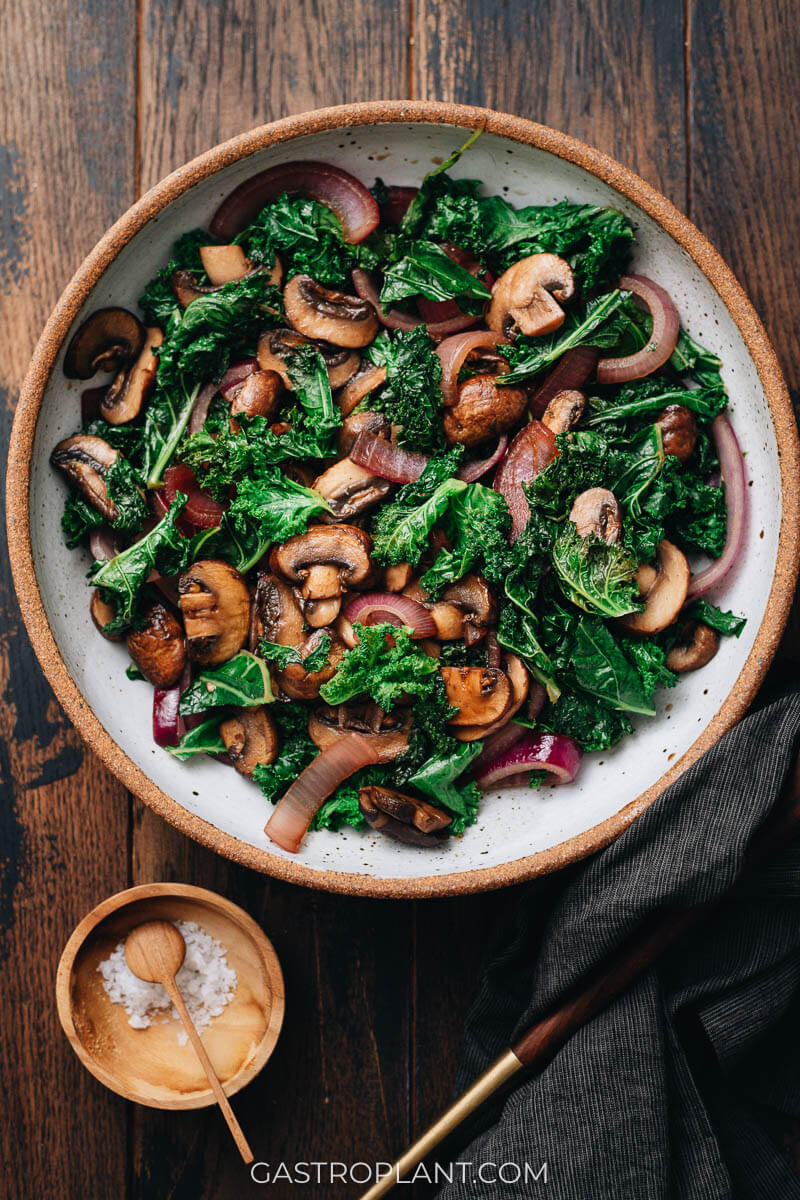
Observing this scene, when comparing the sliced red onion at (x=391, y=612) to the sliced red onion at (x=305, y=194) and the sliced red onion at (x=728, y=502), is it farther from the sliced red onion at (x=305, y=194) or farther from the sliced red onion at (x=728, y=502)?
the sliced red onion at (x=305, y=194)

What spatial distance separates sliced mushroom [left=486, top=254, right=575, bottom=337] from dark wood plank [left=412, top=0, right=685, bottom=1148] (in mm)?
756

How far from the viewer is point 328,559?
2.84 metres

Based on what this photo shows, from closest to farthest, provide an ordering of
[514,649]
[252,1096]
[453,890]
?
[453,890] → [514,649] → [252,1096]

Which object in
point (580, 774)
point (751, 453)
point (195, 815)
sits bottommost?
point (195, 815)

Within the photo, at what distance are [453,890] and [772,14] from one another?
3306 mm

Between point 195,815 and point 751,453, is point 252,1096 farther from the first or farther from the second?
point 751,453

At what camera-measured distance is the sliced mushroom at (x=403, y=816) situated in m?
2.82

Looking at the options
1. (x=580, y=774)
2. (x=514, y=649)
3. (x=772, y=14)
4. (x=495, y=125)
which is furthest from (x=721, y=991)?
(x=772, y=14)

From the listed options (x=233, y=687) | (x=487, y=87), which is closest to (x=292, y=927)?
(x=233, y=687)

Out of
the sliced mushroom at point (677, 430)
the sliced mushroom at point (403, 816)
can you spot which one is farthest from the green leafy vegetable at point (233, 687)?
the sliced mushroom at point (677, 430)

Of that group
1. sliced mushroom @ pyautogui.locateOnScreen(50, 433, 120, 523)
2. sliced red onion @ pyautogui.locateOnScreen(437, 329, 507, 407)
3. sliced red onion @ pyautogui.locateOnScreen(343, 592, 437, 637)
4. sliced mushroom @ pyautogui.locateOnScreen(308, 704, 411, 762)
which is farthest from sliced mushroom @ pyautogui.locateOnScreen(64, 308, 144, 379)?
sliced mushroom @ pyautogui.locateOnScreen(308, 704, 411, 762)

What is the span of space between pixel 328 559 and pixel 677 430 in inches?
46.1

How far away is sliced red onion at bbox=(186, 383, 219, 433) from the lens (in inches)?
117

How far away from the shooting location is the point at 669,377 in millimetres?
3006
